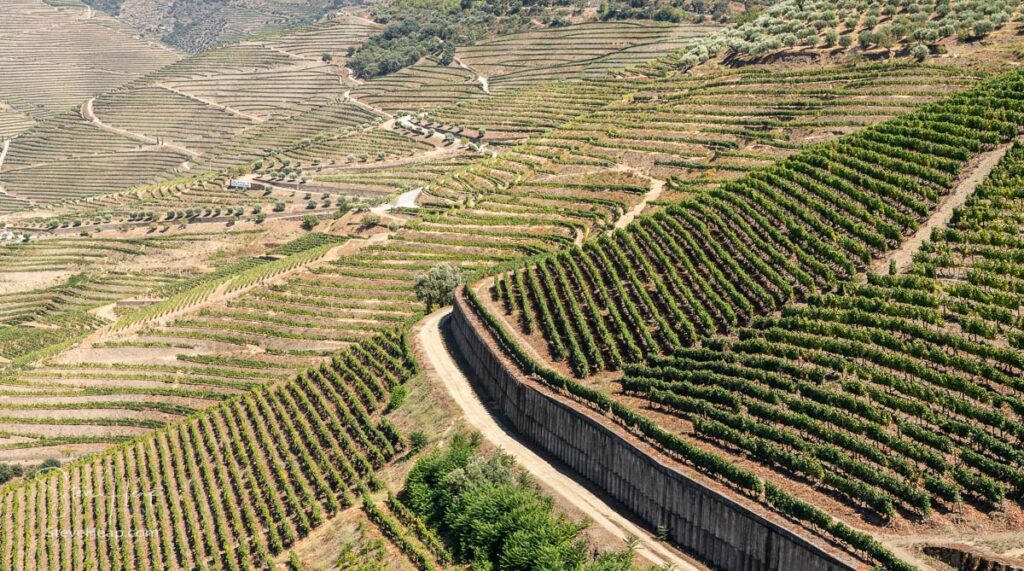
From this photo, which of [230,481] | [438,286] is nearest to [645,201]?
[438,286]

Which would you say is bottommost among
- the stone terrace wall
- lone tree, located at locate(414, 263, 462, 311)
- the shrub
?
the shrub

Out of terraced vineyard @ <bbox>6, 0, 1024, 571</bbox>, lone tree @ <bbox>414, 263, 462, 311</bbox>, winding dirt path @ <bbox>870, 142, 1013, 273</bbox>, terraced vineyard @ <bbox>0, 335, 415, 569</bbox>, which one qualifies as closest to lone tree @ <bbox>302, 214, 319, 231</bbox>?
terraced vineyard @ <bbox>6, 0, 1024, 571</bbox>

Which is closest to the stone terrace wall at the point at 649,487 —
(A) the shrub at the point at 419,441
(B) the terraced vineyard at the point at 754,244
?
(B) the terraced vineyard at the point at 754,244

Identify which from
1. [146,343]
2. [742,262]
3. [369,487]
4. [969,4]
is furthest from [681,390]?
[969,4]

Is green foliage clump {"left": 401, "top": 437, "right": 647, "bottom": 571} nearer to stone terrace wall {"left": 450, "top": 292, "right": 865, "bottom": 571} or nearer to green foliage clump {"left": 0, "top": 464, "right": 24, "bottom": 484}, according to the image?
stone terrace wall {"left": 450, "top": 292, "right": 865, "bottom": 571}

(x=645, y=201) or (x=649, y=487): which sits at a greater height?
(x=645, y=201)

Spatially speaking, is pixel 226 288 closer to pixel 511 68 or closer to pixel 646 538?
pixel 646 538

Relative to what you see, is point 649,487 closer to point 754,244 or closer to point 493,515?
point 493,515
